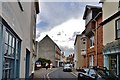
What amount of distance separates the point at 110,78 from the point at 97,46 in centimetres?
1237

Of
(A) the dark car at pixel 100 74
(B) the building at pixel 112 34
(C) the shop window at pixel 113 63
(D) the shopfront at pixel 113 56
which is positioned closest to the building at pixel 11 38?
(A) the dark car at pixel 100 74

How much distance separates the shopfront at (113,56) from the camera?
60.7 feet

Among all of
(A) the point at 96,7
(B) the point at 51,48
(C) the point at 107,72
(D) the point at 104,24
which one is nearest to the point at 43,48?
(B) the point at 51,48

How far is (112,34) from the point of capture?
20406mm

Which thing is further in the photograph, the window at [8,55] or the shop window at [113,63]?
the shop window at [113,63]

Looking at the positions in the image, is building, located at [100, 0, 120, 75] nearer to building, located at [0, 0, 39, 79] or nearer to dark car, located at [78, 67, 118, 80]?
dark car, located at [78, 67, 118, 80]

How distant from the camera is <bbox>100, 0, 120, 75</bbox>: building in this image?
1894cm

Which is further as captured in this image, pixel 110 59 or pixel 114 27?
pixel 110 59

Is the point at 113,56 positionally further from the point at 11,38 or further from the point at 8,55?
the point at 8,55

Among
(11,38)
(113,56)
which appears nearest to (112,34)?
(113,56)

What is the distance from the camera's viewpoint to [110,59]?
21672mm

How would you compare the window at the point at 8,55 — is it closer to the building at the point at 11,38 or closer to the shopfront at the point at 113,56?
the building at the point at 11,38

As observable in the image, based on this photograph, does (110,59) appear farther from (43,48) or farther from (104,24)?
(43,48)

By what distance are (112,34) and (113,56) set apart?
1891mm
